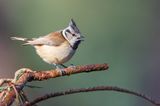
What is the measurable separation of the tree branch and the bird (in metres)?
1.12

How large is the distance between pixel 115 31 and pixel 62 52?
299cm

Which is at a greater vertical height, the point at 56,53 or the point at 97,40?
the point at 56,53

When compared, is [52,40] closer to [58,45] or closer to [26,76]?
[58,45]

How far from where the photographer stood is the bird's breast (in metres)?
Result: 1.95

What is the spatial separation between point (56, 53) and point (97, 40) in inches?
104

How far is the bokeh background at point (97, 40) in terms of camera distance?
146 inches

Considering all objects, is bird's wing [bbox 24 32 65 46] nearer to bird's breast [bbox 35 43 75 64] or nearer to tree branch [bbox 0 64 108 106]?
bird's breast [bbox 35 43 75 64]

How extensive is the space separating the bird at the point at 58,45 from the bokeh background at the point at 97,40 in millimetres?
1165

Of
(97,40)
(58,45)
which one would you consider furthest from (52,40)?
(97,40)

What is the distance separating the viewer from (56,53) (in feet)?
6.80

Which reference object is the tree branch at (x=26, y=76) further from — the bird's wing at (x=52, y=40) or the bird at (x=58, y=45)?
the bird's wing at (x=52, y=40)

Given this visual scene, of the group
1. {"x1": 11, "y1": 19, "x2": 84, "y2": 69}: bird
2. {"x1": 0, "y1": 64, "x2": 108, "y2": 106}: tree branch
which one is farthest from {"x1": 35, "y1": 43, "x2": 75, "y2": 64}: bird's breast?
{"x1": 0, "y1": 64, "x2": 108, "y2": 106}: tree branch

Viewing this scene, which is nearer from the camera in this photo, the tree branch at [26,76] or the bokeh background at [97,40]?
the tree branch at [26,76]

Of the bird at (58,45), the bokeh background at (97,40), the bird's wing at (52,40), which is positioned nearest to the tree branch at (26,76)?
the bird at (58,45)
